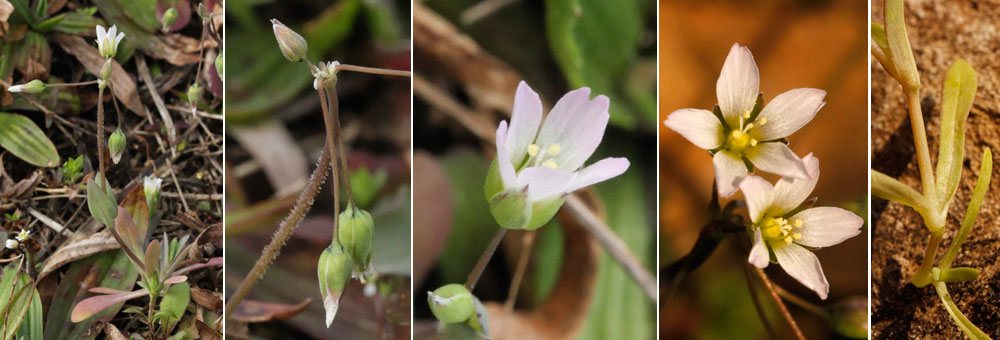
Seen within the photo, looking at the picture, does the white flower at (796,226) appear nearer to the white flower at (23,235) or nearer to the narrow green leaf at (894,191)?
the narrow green leaf at (894,191)

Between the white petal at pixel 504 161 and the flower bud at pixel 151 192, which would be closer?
the white petal at pixel 504 161

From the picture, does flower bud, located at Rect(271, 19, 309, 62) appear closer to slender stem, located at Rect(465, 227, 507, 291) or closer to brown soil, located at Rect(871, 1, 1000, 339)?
slender stem, located at Rect(465, 227, 507, 291)

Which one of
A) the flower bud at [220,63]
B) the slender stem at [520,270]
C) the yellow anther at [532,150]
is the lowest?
the slender stem at [520,270]

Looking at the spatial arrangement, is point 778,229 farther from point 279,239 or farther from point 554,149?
point 279,239

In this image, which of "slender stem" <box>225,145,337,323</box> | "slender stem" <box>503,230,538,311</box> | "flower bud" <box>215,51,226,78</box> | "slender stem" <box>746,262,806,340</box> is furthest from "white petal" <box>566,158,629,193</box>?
"flower bud" <box>215,51,226,78</box>

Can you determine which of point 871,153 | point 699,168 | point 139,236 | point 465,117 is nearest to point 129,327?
point 139,236

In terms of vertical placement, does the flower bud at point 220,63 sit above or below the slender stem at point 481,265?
above

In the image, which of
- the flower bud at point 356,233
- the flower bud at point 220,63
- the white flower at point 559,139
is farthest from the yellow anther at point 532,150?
the flower bud at point 220,63
